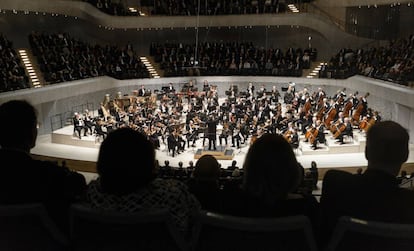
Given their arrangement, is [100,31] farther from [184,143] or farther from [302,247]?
[302,247]

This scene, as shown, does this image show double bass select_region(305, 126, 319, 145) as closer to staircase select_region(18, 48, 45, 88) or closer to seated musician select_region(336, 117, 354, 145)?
seated musician select_region(336, 117, 354, 145)

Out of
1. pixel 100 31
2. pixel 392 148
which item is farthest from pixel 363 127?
pixel 100 31

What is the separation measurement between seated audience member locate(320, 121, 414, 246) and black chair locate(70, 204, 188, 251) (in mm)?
789

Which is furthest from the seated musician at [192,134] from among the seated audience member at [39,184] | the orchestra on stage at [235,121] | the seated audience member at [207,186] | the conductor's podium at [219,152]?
the seated audience member at [39,184]

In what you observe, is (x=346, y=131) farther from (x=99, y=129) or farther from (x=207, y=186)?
(x=207, y=186)

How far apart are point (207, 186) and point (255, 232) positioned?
37.0 inches

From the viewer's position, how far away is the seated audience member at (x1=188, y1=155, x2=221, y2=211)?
8.01ft

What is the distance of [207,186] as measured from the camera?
2.79 metres

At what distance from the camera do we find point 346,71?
75.9ft

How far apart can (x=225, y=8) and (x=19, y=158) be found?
27.1 meters

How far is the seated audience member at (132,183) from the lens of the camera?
215 cm

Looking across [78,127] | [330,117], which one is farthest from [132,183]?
[330,117]

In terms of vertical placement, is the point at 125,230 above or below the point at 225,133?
above

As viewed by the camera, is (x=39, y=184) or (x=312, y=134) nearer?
(x=39, y=184)
